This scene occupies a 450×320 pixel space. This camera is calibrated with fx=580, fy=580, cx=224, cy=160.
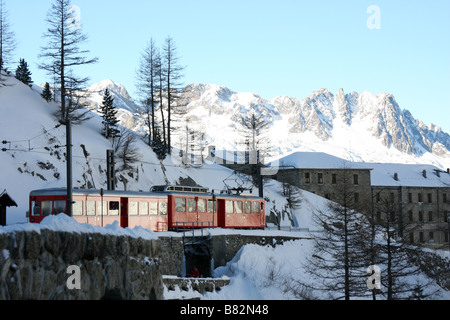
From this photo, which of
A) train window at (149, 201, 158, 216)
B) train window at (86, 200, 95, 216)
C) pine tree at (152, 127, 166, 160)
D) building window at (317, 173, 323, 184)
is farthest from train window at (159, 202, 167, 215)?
building window at (317, 173, 323, 184)

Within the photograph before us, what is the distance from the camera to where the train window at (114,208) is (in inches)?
1126

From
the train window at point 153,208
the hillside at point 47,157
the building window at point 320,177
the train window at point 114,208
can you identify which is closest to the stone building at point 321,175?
the building window at point 320,177

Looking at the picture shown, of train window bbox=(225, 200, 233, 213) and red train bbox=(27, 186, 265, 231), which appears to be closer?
red train bbox=(27, 186, 265, 231)

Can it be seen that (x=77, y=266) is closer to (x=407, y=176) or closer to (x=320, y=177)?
(x=320, y=177)

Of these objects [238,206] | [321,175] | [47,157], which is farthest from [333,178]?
[47,157]

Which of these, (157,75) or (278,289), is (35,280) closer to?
(278,289)

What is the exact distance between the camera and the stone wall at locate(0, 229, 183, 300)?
6.34m

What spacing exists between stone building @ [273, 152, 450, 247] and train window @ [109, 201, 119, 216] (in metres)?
46.7

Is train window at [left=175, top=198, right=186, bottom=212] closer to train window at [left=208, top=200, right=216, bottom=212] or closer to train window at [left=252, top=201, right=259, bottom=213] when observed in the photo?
train window at [left=208, top=200, right=216, bottom=212]

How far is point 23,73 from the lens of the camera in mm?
58000

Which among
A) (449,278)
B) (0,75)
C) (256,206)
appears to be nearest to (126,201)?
(256,206)

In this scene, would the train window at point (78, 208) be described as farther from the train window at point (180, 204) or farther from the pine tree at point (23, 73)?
the pine tree at point (23, 73)
